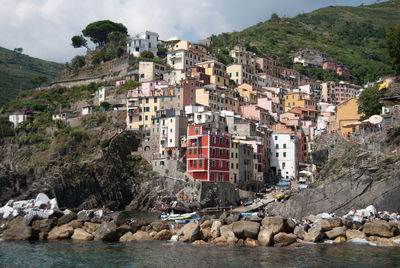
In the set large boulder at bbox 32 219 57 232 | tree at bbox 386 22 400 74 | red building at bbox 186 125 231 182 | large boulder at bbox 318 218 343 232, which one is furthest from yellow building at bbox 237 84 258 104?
large boulder at bbox 32 219 57 232

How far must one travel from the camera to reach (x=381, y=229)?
35.3 metres

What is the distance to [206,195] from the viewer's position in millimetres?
68188

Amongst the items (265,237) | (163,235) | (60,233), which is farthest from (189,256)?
(60,233)

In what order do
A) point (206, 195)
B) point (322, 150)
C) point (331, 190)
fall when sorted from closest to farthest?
point (331, 190) < point (322, 150) < point (206, 195)

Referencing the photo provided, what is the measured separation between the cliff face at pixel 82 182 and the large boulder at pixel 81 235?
116 feet

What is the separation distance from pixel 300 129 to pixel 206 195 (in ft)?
117

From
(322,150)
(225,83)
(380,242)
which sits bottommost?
(380,242)

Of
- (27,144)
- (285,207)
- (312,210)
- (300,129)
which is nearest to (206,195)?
(285,207)

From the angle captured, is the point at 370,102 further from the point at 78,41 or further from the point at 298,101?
the point at 78,41

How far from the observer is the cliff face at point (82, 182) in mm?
75938

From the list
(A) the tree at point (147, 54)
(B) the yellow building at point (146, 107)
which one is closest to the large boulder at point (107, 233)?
(B) the yellow building at point (146, 107)

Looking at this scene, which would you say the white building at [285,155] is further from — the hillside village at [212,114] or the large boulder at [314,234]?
the large boulder at [314,234]

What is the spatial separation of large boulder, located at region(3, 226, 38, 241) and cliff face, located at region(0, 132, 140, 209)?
114 feet

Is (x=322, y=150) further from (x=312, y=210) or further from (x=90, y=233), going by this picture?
(x=90, y=233)
